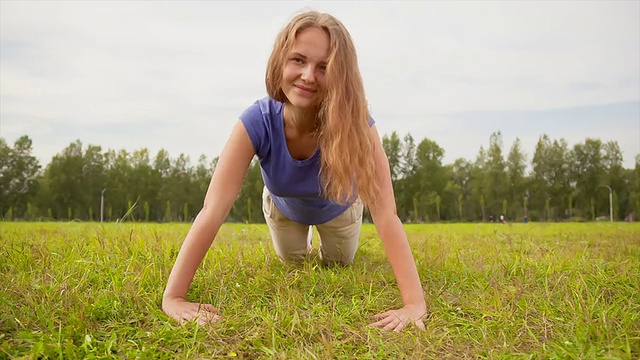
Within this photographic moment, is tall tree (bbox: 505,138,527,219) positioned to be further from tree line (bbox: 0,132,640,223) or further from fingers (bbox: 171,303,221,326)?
fingers (bbox: 171,303,221,326)

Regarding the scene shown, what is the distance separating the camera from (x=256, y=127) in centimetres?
300

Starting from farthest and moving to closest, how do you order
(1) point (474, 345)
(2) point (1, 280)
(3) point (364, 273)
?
1. (3) point (364, 273)
2. (2) point (1, 280)
3. (1) point (474, 345)

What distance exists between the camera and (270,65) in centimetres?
287

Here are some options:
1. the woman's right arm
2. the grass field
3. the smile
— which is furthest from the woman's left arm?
the woman's right arm

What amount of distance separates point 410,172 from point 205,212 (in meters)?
37.0

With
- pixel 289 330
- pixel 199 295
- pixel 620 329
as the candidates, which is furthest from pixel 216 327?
pixel 620 329

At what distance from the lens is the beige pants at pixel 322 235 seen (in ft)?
A: 12.9

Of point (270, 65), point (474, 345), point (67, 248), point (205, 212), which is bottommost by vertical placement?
point (474, 345)

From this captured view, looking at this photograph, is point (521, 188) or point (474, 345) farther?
point (521, 188)

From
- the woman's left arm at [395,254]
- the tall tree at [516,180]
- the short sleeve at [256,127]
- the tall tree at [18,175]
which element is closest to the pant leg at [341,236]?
the woman's left arm at [395,254]

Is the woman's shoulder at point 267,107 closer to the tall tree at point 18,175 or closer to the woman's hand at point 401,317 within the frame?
the woman's hand at point 401,317

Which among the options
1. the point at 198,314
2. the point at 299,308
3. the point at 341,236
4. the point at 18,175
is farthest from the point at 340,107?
the point at 18,175

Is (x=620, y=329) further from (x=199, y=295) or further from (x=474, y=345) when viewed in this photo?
(x=199, y=295)

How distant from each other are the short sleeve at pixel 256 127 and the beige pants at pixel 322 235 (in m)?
0.90
